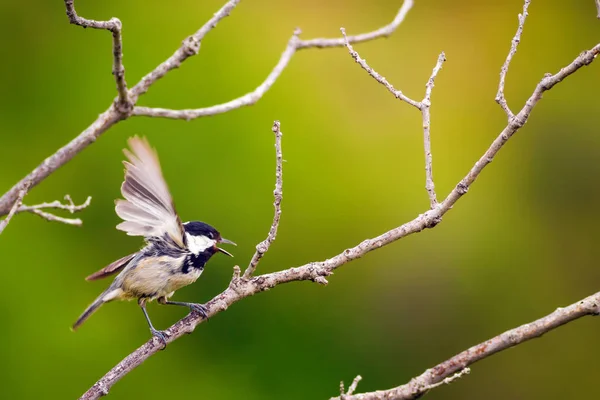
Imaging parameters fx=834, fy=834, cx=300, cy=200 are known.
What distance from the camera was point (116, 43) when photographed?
261 centimetres

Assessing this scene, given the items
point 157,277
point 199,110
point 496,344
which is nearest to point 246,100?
point 199,110

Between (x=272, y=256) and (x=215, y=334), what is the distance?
722 mm

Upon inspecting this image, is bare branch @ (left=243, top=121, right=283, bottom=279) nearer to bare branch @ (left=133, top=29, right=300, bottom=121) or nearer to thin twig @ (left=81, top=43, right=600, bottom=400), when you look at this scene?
thin twig @ (left=81, top=43, right=600, bottom=400)

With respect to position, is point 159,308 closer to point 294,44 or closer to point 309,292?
point 309,292

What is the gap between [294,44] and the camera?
3506 mm

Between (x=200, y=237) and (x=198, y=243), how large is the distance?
4 cm

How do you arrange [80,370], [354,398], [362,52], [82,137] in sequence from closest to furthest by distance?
1. [354,398]
2. [82,137]
3. [80,370]
4. [362,52]

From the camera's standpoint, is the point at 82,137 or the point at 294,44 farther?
the point at 294,44

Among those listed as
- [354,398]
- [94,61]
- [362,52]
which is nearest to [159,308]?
[94,61]

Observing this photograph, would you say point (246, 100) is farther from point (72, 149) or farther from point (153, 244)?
point (153, 244)

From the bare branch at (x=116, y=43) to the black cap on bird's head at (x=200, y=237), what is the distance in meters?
1.03

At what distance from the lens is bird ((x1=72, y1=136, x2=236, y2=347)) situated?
3.26m

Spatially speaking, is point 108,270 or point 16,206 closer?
point 16,206

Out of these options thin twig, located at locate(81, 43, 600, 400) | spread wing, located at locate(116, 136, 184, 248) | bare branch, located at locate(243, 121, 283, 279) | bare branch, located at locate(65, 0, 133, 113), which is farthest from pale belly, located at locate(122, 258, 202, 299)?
bare branch, located at locate(65, 0, 133, 113)
